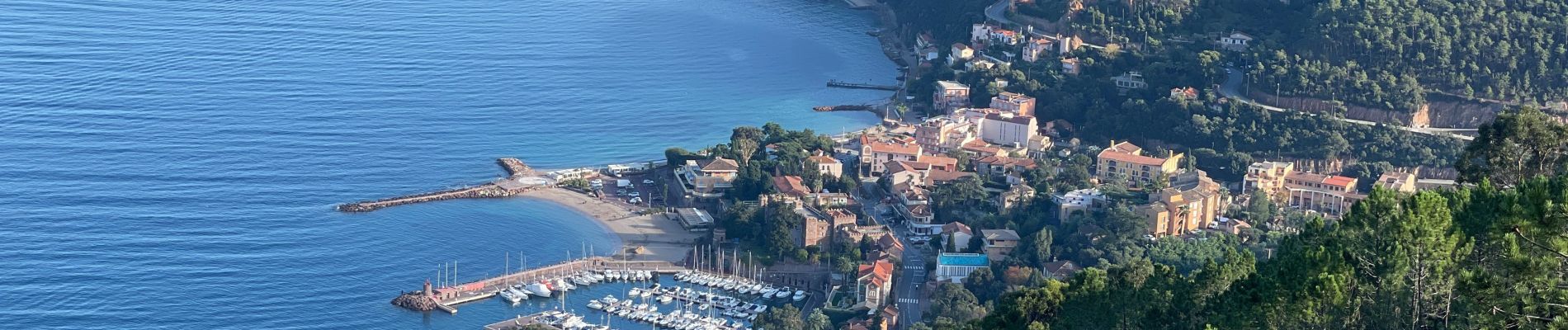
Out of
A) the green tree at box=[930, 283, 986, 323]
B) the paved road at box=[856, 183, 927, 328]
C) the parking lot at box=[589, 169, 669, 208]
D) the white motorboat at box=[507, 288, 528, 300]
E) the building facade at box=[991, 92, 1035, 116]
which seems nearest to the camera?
the green tree at box=[930, 283, 986, 323]

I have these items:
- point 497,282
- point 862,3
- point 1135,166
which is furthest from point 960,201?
point 862,3

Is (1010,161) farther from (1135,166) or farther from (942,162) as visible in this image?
(1135,166)

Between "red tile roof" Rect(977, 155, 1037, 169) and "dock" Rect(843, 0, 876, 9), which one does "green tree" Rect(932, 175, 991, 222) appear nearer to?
"red tile roof" Rect(977, 155, 1037, 169)

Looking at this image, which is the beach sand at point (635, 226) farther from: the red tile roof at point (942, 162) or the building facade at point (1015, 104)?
the building facade at point (1015, 104)

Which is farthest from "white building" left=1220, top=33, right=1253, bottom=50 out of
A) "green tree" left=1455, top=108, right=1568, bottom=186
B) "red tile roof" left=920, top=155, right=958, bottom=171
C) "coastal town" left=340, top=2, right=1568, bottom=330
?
"green tree" left=1455, top=108, right=1568, bottom=186

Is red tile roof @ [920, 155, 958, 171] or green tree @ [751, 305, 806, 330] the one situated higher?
red tile roof @ [920, 155, 958, 171]

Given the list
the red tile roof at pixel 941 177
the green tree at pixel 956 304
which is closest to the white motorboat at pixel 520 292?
the green tree at pixel 956 304
